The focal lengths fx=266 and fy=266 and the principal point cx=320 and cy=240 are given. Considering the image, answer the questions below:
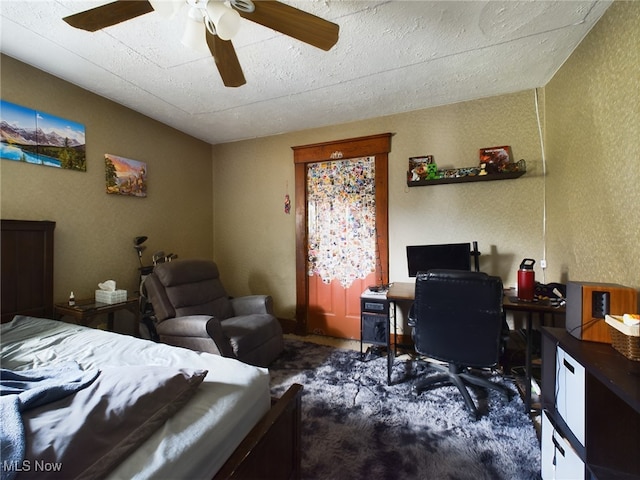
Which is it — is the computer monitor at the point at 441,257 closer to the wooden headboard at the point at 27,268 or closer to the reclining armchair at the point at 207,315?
the reclining armchair at the point at 207,315

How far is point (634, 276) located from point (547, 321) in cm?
139

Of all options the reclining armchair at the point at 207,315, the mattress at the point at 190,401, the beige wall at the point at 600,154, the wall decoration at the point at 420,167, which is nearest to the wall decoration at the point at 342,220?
the wall decoration at the point at 420,167

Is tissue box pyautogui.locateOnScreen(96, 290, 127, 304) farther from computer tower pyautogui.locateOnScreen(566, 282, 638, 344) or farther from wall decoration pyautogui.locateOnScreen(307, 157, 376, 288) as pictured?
computer tower pyautogui.locateOnScreen(566, 282, 638, 344)

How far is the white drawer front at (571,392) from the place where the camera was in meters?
1.08

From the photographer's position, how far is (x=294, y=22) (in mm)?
1244

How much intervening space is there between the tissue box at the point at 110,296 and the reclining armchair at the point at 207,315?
20cm

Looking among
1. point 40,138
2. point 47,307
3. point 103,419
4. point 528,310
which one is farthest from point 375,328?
point 40,138

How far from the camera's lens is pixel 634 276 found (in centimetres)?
133

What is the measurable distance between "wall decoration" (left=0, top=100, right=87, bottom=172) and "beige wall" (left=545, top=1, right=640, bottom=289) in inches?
149

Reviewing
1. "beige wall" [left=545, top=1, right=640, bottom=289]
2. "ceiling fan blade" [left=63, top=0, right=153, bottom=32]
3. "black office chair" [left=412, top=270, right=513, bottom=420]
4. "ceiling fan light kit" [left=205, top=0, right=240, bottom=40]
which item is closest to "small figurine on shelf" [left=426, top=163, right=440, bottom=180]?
"beige wall" [left=545, top=1, right=640, bottom=289]

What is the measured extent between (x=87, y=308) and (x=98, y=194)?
1077 mm

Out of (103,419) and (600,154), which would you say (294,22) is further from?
(600,154)

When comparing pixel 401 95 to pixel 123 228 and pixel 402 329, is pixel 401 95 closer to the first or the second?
pixel 402 329

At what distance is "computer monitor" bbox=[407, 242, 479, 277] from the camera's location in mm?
2465
